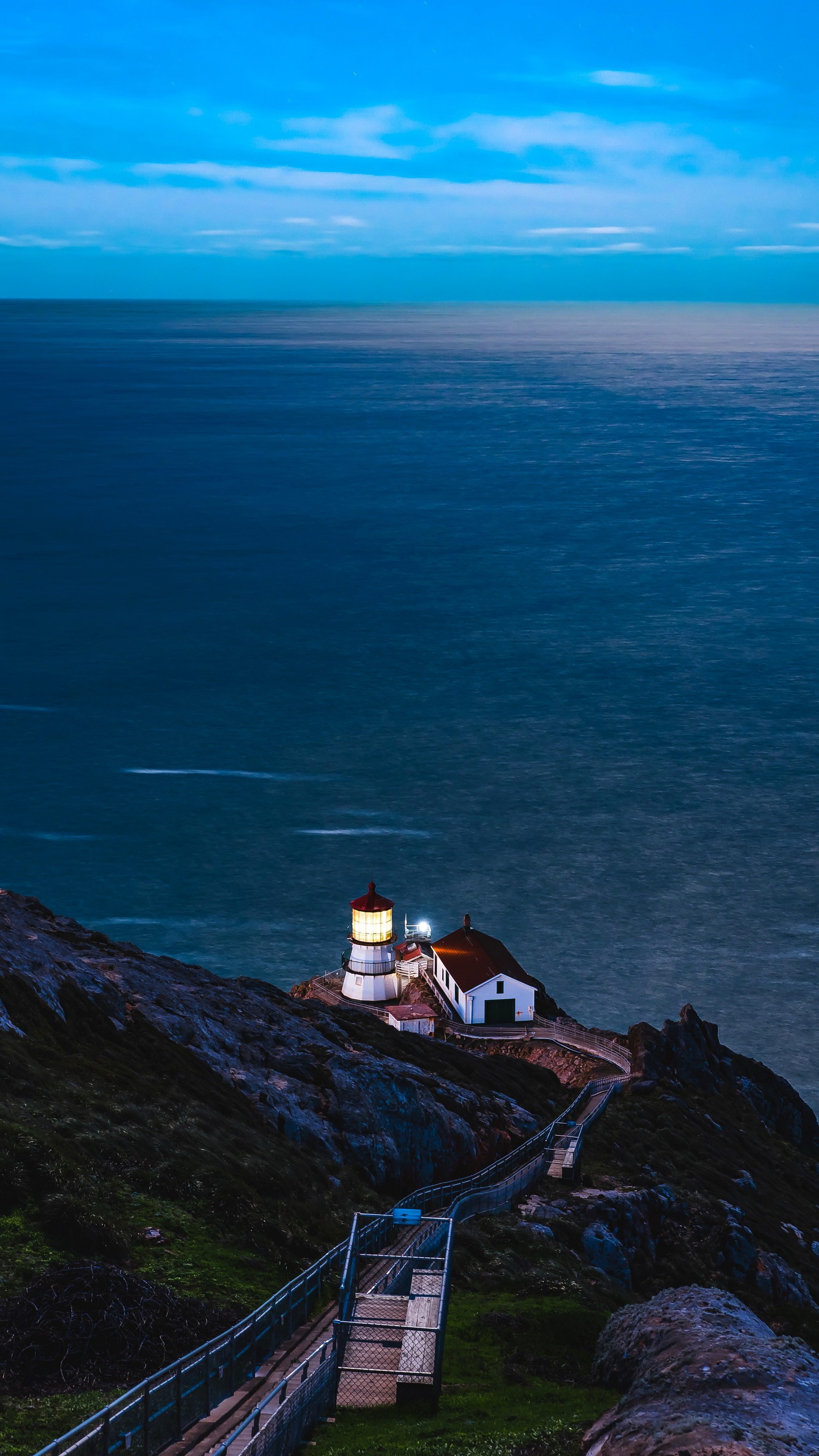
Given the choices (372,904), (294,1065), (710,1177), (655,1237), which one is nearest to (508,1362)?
(655,1237)

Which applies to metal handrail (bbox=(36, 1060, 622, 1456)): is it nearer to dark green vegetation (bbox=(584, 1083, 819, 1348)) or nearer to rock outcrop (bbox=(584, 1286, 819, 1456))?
rock outcrop (bbox=(584, 1286, 819, 1456))

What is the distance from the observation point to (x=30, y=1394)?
44.7ft

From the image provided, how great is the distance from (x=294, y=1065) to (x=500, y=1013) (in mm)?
18469

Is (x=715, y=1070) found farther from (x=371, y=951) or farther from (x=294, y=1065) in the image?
(x=294, y=1065)

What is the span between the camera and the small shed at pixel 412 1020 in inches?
1850

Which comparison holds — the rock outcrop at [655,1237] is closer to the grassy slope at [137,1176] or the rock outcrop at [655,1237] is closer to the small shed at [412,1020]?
the grassy slope at [137,1176]

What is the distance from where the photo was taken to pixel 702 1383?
13.6m

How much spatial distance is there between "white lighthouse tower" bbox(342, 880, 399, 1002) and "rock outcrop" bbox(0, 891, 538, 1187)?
12.7 metres

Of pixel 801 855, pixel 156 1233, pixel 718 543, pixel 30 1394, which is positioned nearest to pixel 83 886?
→ pixel 801 855

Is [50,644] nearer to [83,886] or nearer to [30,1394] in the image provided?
A: [83,886]

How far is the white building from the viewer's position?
155 ft

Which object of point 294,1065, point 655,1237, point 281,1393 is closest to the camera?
point 281,1393

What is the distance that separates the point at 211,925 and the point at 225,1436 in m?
46.9

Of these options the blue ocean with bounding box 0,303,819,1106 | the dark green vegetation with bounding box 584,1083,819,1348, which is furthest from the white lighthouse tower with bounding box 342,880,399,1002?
the dark green vegetation with bounding box 584,1083,819,1348
